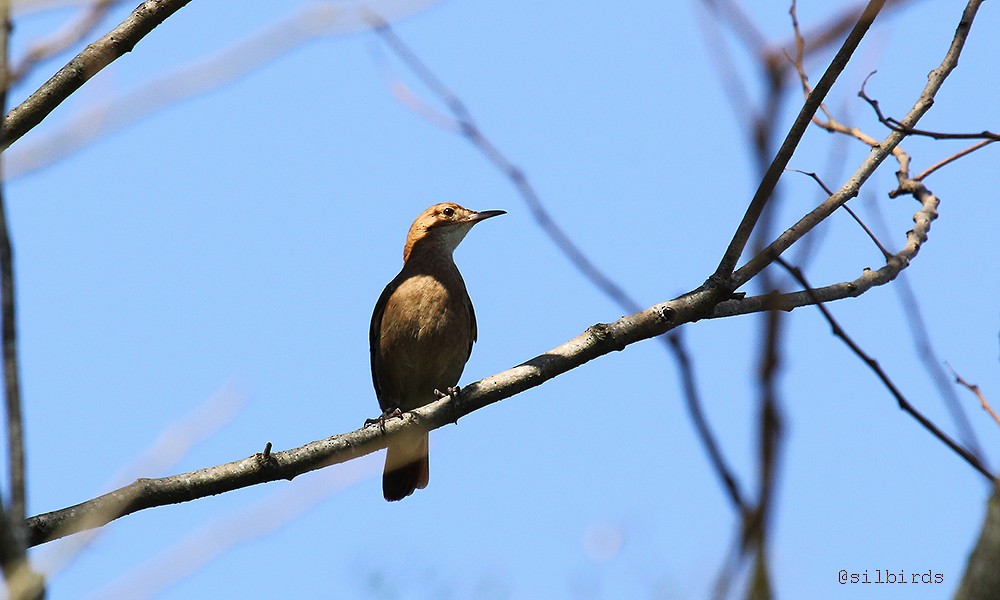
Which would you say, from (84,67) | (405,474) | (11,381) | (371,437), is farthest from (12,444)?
(405,474)

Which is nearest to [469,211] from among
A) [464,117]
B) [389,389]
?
[389,389]

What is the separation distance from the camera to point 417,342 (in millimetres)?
7406

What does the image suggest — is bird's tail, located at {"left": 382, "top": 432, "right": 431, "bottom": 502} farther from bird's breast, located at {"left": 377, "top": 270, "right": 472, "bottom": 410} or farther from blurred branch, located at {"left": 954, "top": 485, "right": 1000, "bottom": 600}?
blurred branch, located at {"left": 954, "top": 485, "right": 1000, "bottom": 600}

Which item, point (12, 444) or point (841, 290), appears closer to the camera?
point (12, 444)

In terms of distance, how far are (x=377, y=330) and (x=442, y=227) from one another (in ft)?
3.51

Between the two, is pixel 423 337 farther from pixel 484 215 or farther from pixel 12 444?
pixel 12 444

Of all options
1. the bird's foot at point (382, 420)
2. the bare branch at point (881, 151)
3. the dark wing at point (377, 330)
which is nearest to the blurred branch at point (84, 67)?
the bird's foot at point (382, 420)

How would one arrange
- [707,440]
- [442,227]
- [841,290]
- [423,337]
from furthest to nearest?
1. [442,227]
2. [423,337]
3. [841,290]
4. [707,440]

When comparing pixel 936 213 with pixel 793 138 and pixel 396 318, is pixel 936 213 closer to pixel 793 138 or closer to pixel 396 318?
pixel 793 138

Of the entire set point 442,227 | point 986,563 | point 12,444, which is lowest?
point 986,563

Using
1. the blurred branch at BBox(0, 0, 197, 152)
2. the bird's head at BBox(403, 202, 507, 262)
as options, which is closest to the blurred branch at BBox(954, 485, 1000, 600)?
the blurred branch at BBox(0, 0, 197, 152)

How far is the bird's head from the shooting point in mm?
8328

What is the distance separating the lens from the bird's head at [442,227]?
8328mm

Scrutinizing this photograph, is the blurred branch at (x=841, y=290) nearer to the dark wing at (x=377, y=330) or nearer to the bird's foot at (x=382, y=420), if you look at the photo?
the bird's foot at (x=382, y=420)
